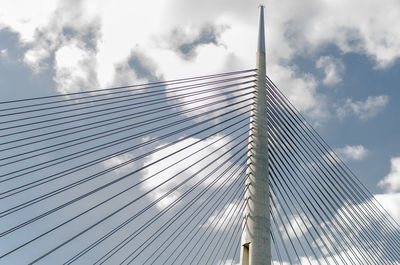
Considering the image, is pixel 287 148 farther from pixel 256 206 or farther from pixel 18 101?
pixel 18 101

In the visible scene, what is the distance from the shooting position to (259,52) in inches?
808

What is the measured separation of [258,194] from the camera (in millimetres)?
15148

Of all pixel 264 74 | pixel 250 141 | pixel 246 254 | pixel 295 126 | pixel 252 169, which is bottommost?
pixel 246 254

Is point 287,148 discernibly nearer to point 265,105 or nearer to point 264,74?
point 265,105

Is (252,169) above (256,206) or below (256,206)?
above

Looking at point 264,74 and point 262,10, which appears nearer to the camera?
point 264,74

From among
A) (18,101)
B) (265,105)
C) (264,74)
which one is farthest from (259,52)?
(18,101)

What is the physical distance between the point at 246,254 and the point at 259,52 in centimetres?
1184

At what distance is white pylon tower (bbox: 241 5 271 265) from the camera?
45.7ft

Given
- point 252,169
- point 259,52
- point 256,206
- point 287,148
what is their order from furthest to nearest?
1. point 259,52
2. point 287,148
3. point 252,169
4. point 256,206

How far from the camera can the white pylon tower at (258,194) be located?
13.9 metres

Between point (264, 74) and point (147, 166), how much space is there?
30.7ft

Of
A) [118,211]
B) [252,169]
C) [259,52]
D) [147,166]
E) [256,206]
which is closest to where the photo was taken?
[118,211]

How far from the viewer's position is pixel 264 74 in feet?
63.3
